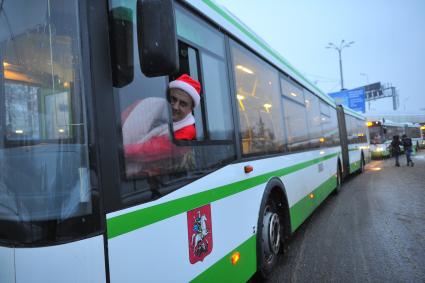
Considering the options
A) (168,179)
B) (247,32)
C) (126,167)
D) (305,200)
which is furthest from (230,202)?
(305,200)

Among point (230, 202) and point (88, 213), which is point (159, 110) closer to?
point (88, 213)

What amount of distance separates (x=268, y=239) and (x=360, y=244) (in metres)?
2.07

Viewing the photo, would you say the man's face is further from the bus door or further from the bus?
the bus door

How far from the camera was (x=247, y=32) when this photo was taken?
4.06 m

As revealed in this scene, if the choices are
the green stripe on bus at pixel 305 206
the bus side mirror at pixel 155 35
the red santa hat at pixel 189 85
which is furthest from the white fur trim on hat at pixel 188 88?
the green stripe on bus at pixel 305 206

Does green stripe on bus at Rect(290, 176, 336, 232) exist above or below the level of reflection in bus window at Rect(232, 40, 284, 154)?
below

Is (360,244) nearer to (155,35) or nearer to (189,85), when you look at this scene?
(189,85)

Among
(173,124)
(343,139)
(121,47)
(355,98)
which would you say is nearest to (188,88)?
(173,124)

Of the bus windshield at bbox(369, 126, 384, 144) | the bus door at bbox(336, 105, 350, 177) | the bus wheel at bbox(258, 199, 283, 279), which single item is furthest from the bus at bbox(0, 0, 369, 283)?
the bus windshield at bbox(369, 126, 384, 144)

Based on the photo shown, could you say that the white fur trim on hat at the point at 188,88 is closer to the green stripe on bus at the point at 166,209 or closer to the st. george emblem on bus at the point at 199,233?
the green stripe on bus at the point at 166,209

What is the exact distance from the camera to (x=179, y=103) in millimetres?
2516

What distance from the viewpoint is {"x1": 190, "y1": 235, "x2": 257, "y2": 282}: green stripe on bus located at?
8.59 ft

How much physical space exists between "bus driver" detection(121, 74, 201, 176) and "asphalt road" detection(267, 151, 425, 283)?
254 cm

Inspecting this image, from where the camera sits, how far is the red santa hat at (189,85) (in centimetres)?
247
